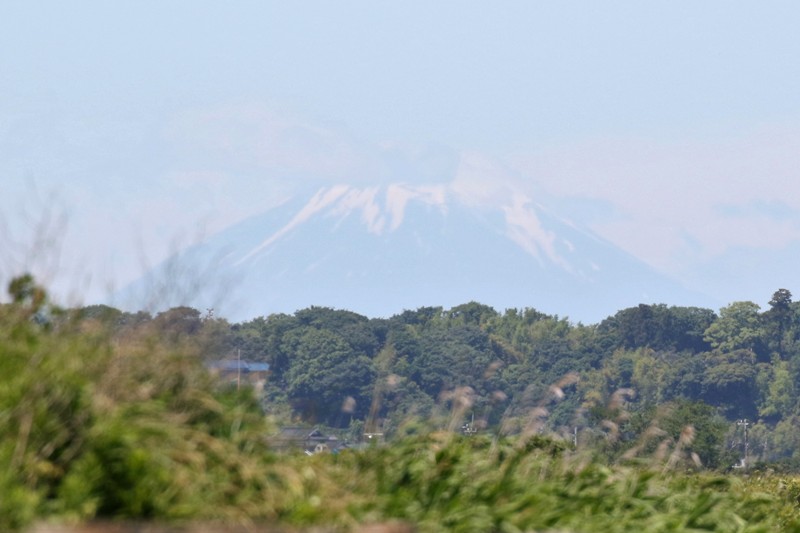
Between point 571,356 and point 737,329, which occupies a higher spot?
point 737,329

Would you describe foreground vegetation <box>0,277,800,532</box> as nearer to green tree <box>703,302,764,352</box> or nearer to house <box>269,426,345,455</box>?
house <box>269,426,345,455</box>

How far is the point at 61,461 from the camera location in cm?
737

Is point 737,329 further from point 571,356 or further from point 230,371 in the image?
point 230,371

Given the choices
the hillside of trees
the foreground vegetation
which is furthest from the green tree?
the foreground vegetation

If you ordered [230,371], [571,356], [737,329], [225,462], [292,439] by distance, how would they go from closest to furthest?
[225,462] < [292,439] < [230,371] < [571,356] < [737,329]

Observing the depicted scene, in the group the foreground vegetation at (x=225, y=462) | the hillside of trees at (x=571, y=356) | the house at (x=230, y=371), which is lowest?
the foreground vegetation at (x=225, y=462)

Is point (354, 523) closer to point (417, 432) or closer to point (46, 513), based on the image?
point (46, 513)

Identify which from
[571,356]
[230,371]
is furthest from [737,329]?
[230,371]

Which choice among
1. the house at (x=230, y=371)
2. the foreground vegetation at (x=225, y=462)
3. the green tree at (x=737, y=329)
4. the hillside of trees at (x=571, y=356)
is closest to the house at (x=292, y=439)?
the foreground vegetation at (x=225, y=462)

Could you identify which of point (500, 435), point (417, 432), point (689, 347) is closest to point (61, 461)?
point (417, 432)

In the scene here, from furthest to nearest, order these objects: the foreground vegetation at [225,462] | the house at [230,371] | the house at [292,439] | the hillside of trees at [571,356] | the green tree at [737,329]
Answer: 1. the green tree at [737,329]
2. the hillside of trees at [571,356]
3. the house at [230,371]
4. the house at [292,439]
5. the foreground vegetation at [225,462]

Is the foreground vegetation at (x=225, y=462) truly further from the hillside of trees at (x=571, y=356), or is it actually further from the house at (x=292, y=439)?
the hillside of trees at (x=571, y=356)

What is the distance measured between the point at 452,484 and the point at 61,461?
2.81 meters

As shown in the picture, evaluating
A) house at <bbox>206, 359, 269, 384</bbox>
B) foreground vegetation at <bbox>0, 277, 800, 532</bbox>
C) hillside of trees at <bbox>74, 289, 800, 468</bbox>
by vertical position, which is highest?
hillside of trees at <bbox>74, 289, 800, 468</bbox>
